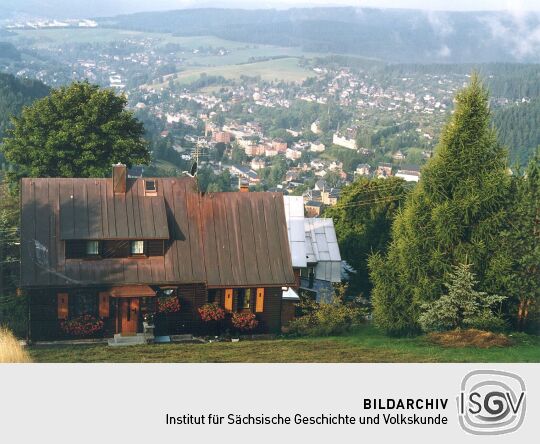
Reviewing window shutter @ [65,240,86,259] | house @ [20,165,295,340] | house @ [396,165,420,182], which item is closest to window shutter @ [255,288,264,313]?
house @ [20,165,295,340]

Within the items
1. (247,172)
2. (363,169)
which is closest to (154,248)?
(247,172)

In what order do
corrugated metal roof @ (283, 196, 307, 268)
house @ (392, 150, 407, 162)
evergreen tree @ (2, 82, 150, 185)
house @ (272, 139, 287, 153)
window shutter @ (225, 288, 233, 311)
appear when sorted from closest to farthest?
window shutter @ (225, 288, 233, 311) → corrugated metal roof @ (283, 196, 307, 268) → evergreen tree @ (2, 82, 150, 185) → house @ (392, 150, 407, 162) → house @ (272, 139, 287, 153)

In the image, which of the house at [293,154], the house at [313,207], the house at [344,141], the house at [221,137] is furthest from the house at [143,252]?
the house at [344,141]

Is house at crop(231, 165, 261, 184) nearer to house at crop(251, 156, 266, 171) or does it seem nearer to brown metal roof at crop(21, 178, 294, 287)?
house at crop(251, 156, 266, 171)

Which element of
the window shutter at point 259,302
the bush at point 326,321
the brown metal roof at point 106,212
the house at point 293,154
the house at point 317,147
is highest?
the brown metal roof at point 106,212

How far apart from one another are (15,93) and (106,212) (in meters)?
103

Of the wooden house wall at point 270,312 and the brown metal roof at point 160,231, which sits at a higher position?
the brown metal roof at point 160,231

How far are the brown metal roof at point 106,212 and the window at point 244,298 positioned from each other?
261 centimetres

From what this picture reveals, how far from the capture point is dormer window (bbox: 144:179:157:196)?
68.7 feet

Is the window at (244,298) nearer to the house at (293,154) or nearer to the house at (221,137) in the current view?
the house at (293,154)

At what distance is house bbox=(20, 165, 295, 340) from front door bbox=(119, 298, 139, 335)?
0.03m

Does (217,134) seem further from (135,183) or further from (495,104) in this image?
(135,183)

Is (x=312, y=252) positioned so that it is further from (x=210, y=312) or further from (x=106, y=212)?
(x=106, y=212)

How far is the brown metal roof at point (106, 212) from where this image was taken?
65.3 ft
